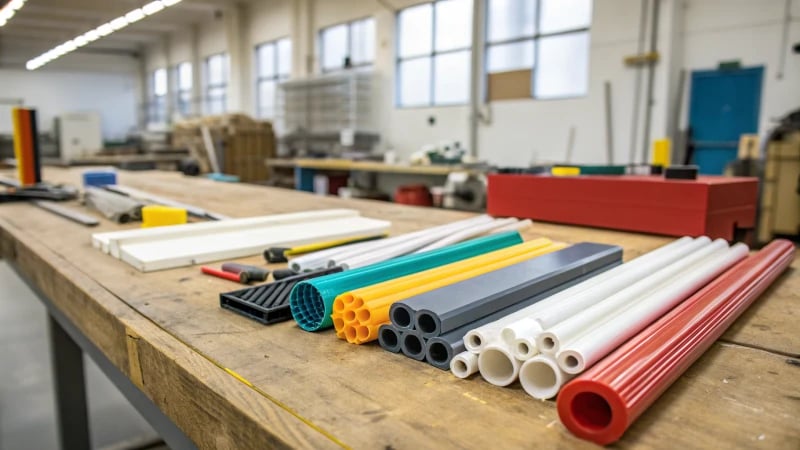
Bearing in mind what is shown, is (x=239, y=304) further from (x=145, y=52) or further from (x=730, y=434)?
(x=145, y=52)

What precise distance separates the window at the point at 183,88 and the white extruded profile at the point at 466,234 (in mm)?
13083

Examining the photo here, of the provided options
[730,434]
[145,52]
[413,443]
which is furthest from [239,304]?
[145,52]

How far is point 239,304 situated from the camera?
900 mm

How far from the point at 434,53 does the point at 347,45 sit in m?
1.97

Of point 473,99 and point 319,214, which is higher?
point 473,99

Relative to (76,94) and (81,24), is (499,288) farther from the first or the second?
(76,94)

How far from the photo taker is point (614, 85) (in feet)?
17.5

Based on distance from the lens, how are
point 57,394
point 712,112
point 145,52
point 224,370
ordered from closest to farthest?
1. point 224,370
2. point 57,394
3. point 712,112
4. point 145,52

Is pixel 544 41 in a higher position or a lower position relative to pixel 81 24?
lower

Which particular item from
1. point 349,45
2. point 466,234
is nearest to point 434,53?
point 349,45

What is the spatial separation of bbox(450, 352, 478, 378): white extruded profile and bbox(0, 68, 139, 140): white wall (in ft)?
50.9

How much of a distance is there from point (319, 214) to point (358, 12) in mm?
6927

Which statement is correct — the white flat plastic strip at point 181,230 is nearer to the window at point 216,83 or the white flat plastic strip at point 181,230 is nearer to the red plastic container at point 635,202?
the red plastic container at point 635,202

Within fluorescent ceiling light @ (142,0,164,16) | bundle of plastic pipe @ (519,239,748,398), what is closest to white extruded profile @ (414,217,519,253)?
bundle of plastic pipe @ (519,239,748,398)
